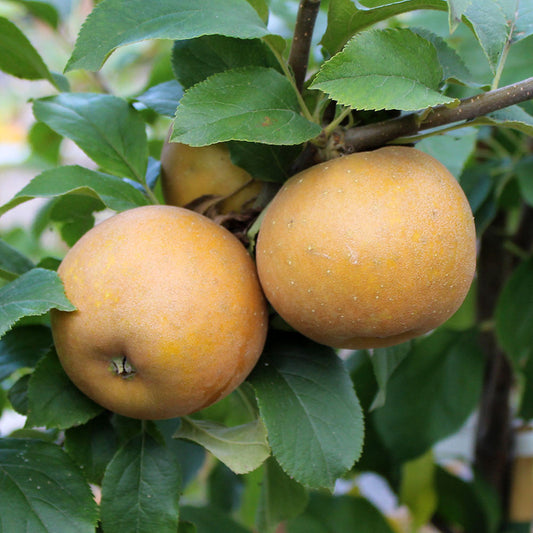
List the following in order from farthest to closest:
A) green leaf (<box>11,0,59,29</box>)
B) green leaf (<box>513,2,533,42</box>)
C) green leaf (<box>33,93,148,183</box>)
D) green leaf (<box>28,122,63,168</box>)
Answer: green leaf (<box>28,122,63,168</box>) < green leaf (<box>11,0,59,29</box>) < green leaf (<box>33,93,148,183</box>) < green leaf (<box>513,2,533,42</box>)

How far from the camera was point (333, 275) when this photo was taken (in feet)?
1.41

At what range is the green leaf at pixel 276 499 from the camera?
0.66 meters

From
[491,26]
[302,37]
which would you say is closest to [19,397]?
[302,37]

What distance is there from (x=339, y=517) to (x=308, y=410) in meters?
0.52

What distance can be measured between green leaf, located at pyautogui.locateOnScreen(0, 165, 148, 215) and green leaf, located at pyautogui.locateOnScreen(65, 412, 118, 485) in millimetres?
190

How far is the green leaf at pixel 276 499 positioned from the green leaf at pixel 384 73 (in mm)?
381

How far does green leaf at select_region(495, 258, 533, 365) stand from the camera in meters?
0.85

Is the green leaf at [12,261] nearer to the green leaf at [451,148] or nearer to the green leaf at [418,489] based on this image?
the green leaf at [451,148]

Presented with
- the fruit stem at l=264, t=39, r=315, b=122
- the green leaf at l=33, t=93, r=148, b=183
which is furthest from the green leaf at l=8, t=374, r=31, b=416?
the fruit stem at l=264, t=39, r=315, b=122

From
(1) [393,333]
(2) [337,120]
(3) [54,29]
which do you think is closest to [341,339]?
(1) [393,333]

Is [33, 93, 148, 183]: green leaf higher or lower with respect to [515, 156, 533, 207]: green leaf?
higher

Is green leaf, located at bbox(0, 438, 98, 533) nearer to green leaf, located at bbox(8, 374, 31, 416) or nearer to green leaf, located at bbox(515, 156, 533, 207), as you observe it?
green leaf, located at bbox(8, 374, 31, 416)

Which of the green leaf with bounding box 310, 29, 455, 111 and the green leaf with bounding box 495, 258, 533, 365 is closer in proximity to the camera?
the green leaf with bounding box 310, 29, 455, 111

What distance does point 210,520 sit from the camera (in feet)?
2.90
